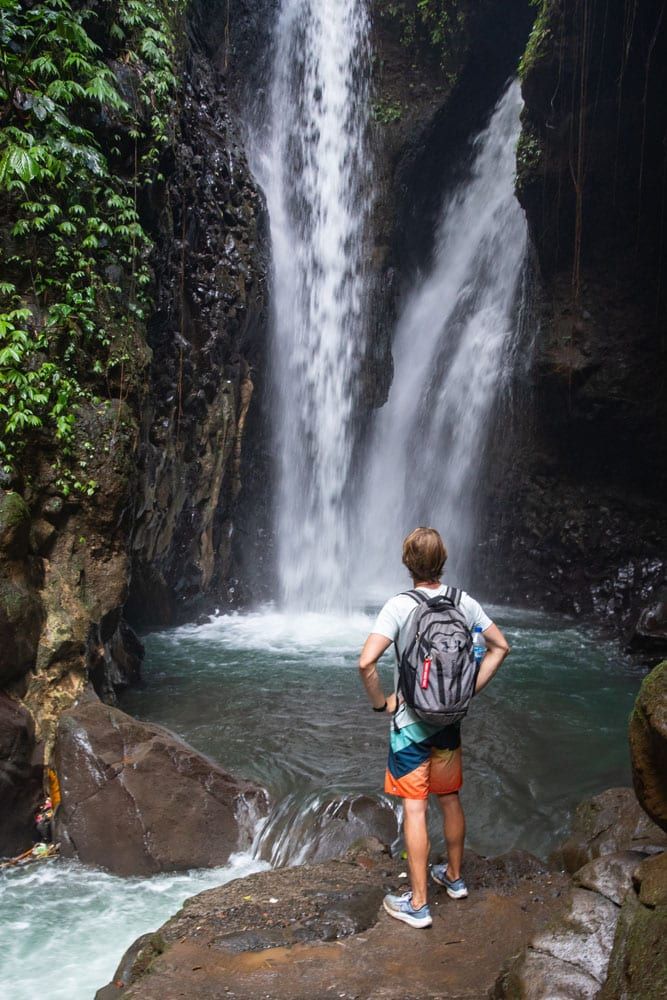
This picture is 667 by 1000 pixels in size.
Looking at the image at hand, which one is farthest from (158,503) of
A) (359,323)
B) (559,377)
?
(559,377)

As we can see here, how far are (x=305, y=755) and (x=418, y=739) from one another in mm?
3520

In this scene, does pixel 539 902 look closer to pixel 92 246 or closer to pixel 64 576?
pixel 64 576

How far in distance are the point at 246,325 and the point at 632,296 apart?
21.9 ft

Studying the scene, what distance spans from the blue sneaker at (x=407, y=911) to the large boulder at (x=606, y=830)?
4.30 ft

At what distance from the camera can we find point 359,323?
14.8 metres

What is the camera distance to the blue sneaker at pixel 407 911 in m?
3.25

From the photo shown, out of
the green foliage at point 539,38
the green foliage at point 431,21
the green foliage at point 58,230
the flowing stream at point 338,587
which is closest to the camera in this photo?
the flowing stream at point 338,587

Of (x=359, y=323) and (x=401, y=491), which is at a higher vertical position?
(x=359, y=323)

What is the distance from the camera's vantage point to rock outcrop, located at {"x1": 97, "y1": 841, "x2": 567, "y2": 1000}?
2.84 meters

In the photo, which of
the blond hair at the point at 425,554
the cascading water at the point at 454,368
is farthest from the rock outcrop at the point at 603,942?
the cascading water at the point at 454,368

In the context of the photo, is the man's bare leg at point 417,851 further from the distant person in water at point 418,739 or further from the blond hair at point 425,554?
the blond hair at point 425,554

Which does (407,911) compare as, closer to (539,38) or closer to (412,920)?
(412,920)

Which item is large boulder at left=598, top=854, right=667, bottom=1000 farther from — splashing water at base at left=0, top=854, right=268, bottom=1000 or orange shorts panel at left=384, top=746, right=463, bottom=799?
splashing water at base at left=0, top=854, right=268, bottom=1000

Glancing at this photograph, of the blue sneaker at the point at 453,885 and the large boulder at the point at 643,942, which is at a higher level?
the large boulder at the point at 643,942
